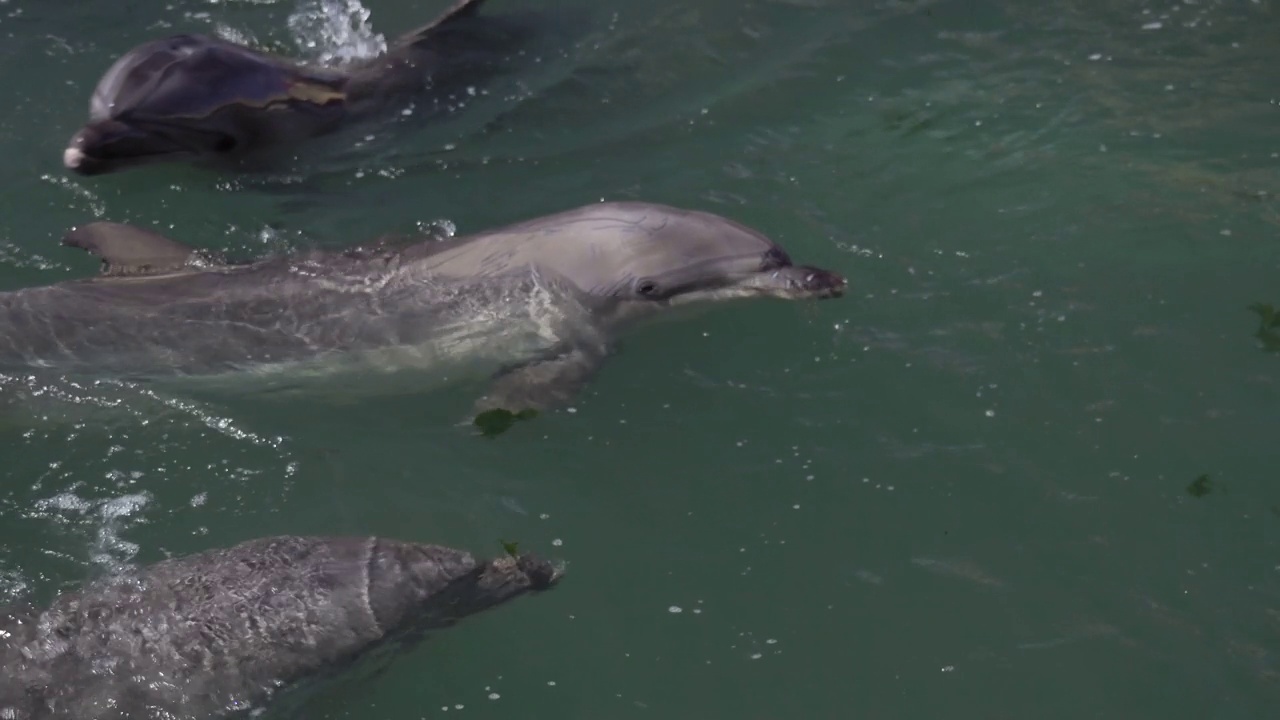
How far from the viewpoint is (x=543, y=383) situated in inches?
270

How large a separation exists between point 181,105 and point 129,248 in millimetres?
1188

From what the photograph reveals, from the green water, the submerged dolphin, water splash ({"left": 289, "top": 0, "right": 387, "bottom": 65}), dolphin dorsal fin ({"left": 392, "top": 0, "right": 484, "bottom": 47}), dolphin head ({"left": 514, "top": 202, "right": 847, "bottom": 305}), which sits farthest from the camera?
water splash ({"left": 289, "top": 0, "right": 387, "bottom": 65})

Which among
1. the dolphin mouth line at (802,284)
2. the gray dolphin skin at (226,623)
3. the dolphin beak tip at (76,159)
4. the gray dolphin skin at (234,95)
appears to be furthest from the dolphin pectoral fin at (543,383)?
the dolphin beak tip at (76,159)

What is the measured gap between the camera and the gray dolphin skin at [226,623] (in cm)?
512

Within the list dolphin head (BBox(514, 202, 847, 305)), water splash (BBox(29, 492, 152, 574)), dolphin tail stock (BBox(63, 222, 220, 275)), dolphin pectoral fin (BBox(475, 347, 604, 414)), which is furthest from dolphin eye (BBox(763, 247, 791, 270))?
water splash (BBox(29, 492, 152, 574))

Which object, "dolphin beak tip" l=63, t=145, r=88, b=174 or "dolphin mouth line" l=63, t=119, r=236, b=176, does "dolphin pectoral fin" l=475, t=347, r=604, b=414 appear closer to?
"dolphin mouth line" l=63, t=119, r=236, b=176

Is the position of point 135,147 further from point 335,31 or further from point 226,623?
point 226,623

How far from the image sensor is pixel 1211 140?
335 inches

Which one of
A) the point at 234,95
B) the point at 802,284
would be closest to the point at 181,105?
the point at 234,95

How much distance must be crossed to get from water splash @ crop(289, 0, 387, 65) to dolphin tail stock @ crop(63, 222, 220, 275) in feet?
8.35

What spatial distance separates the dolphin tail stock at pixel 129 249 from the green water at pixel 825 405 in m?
0.66

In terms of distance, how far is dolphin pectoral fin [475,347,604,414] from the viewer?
6.81m

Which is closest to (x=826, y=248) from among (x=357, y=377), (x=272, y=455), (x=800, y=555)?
(x=800, y=555)

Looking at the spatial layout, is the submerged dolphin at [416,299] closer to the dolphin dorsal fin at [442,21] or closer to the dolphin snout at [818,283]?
the dolphin snout at [818,283]
